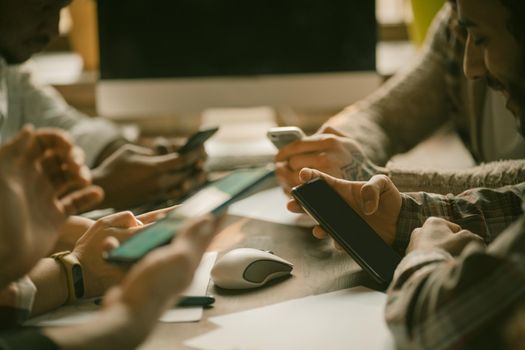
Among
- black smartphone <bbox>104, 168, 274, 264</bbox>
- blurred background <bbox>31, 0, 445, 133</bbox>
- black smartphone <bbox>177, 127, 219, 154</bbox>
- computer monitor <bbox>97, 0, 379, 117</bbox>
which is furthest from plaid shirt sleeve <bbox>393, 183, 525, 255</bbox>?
blurred background <bbox>31, 0, 445, 133</bbox>

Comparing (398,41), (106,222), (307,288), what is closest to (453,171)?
(307,288)

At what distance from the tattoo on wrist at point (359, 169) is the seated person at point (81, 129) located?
38cm

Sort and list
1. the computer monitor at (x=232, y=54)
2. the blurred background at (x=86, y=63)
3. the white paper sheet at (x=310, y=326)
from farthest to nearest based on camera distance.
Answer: the blurred background at (x=86, y=63)
the computer monitor at (x=232, y=54)
the white paper sheet at (x=310, y=326)

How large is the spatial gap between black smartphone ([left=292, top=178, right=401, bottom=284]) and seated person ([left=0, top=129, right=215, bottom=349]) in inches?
9.0

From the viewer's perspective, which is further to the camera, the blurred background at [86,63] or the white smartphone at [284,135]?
the blurred background at [86,63]

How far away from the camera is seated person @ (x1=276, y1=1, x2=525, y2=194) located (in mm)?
1062

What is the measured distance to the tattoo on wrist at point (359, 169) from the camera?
1093 millimetres

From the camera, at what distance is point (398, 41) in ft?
8.61

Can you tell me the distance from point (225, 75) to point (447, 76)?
518 mm

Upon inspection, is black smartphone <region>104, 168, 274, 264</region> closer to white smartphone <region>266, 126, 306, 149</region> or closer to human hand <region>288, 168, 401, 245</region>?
human hand <region>288, 168, 401, 245</region>

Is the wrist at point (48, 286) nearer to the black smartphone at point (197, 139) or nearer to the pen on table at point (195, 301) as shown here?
the pen on table at point (195, 301)

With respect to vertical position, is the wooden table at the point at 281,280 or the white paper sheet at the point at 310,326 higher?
the white paper sheet at the point at 310,326

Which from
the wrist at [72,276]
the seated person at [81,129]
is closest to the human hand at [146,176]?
the seated person at [81,129]

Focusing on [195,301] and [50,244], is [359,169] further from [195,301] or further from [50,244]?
[50,244]
